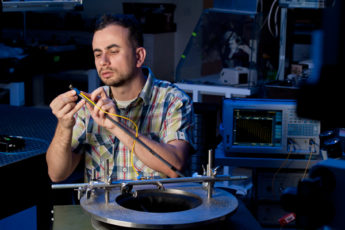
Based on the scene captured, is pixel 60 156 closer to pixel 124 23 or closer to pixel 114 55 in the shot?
pixel 114 55

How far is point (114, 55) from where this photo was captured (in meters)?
1.93

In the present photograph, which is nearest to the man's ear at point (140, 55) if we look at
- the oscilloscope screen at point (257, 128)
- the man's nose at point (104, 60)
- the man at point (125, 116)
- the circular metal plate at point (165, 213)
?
the man at point (125, 116)

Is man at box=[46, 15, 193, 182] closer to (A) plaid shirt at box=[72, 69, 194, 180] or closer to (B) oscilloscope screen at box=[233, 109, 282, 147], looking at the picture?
(A) plaid shirt at box=[72, 69, 194, 180]

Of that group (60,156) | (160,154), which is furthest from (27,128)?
(160,154)

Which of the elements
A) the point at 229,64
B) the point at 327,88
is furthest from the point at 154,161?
the point at 229,64

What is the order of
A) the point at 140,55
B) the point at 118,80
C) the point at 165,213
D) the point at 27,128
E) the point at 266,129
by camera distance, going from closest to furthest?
the point at 165,213
the point at 118,80
the point at 140,55
the point at 27,128
the point at 266,129

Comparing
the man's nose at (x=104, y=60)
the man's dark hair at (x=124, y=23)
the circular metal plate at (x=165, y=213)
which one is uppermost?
the man's dark hair at (x=124, y=23)

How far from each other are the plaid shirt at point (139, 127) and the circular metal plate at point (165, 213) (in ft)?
2.18

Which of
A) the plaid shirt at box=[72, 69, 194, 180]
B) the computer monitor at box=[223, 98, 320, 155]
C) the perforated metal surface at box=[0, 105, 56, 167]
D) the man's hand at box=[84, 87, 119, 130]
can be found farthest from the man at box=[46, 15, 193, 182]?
the computer monitor at box=[223, 98, 320, 155]

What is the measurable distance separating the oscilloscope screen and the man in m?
0.90

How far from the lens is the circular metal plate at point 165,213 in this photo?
3.35 feet

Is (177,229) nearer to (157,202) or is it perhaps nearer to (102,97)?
(157,202)

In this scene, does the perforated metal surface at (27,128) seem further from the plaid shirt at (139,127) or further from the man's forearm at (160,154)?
the man's forearm at (160,154)

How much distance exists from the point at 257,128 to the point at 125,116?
3.76 feet
